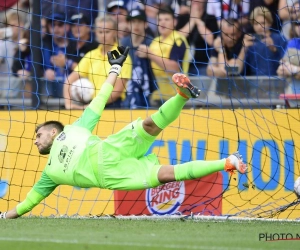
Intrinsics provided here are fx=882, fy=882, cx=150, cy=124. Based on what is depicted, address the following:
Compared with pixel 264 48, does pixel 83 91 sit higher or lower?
lower

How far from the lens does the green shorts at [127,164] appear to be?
8.39 metres

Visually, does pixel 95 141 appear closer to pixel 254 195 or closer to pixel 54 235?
pixel 54 235

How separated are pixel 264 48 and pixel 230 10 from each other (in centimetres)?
79

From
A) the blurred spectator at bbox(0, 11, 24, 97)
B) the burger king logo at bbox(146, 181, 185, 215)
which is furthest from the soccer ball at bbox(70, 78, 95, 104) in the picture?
the burger king logo at bbox(146, 181, 185, 215)

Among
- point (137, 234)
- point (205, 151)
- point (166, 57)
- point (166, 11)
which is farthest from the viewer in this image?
point (166, 11)

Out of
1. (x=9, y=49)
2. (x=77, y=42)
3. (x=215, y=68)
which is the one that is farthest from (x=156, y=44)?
(x=9, y=49)

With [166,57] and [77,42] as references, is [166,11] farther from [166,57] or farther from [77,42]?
[77,42]

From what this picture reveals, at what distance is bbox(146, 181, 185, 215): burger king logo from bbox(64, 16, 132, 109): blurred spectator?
71.7 inches

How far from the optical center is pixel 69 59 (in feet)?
39.3

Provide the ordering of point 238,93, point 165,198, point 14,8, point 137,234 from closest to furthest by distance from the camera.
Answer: point 137,234 → point 165,198 → point 238,93 → point 14,8

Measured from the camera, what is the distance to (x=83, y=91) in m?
11.2

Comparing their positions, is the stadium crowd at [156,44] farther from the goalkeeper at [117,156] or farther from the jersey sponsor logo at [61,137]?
the goalkeeper at [117,156]

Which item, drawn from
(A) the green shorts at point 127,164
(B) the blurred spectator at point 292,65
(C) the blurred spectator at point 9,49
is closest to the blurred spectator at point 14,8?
(C) the blurred spectator at point 9,49

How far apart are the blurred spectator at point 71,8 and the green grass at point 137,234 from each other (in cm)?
375
